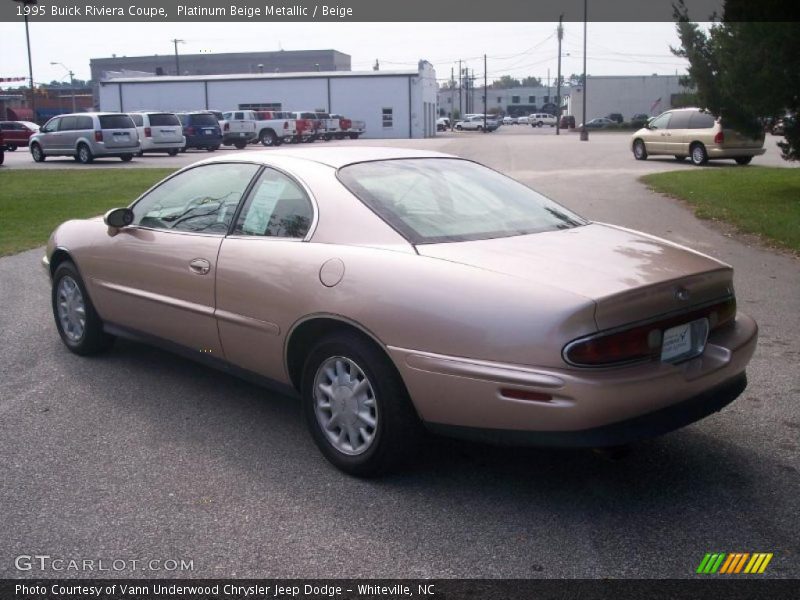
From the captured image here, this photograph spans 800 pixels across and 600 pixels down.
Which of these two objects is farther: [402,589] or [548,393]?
[548,393]

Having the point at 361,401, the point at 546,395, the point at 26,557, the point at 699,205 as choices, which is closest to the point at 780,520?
the point at 546,395

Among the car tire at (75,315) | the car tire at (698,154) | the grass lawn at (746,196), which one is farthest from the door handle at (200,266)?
the car tire at (698,154)

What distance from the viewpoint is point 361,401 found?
395 centimetres

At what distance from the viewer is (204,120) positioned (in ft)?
119

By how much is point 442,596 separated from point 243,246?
7.45ft

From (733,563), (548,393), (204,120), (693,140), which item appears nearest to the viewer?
(733,563)

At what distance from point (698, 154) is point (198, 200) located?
869 inches

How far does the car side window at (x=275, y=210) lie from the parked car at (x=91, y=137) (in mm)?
25730

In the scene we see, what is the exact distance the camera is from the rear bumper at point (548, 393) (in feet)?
11.0

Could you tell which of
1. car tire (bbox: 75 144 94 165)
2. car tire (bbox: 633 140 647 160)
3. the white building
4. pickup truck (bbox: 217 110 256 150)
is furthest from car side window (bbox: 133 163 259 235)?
the white building

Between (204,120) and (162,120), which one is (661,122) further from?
(204,120)

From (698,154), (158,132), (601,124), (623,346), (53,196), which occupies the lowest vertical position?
(53,196)

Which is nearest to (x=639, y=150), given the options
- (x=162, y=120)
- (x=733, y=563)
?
(x=162, y=120)

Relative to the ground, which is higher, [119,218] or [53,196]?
[119,218]
